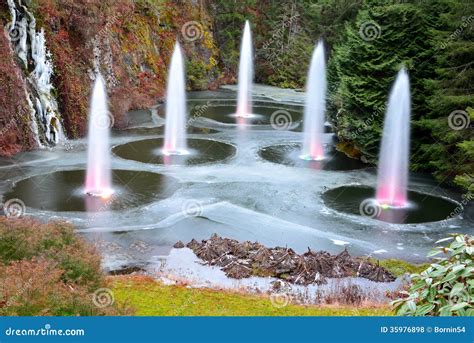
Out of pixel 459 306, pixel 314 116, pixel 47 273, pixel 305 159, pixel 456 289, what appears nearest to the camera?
pixel 459 306

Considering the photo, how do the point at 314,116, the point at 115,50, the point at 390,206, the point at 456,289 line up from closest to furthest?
1. the point at 456,289
2. the point at 390,206
3. the point at 314,116
4. the point at 115,50

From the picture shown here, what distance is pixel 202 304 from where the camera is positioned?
1012cm

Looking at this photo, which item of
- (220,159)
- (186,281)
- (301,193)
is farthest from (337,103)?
(186,281)

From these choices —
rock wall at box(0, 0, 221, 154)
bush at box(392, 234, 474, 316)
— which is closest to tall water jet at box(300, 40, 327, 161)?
rock wall at box(0, 0, 221, 154)

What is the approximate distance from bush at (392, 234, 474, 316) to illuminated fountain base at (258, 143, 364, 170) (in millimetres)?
18236

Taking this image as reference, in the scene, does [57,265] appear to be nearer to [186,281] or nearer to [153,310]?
[153,310]

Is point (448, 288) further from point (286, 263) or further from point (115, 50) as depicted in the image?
point (115, 50)

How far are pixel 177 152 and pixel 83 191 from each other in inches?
265

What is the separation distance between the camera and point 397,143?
64.8ft

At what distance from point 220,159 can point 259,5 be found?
33.9 metres

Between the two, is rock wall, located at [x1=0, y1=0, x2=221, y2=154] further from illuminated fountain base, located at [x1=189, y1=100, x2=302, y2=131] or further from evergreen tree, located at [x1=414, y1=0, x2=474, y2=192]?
evergreen tree, located at [x1=414, y1=0, x2=474, y2=192]

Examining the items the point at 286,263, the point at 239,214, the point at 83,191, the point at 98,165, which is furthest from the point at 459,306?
the point at 98,165

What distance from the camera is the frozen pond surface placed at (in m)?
15.0

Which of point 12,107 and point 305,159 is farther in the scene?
point 305,159
